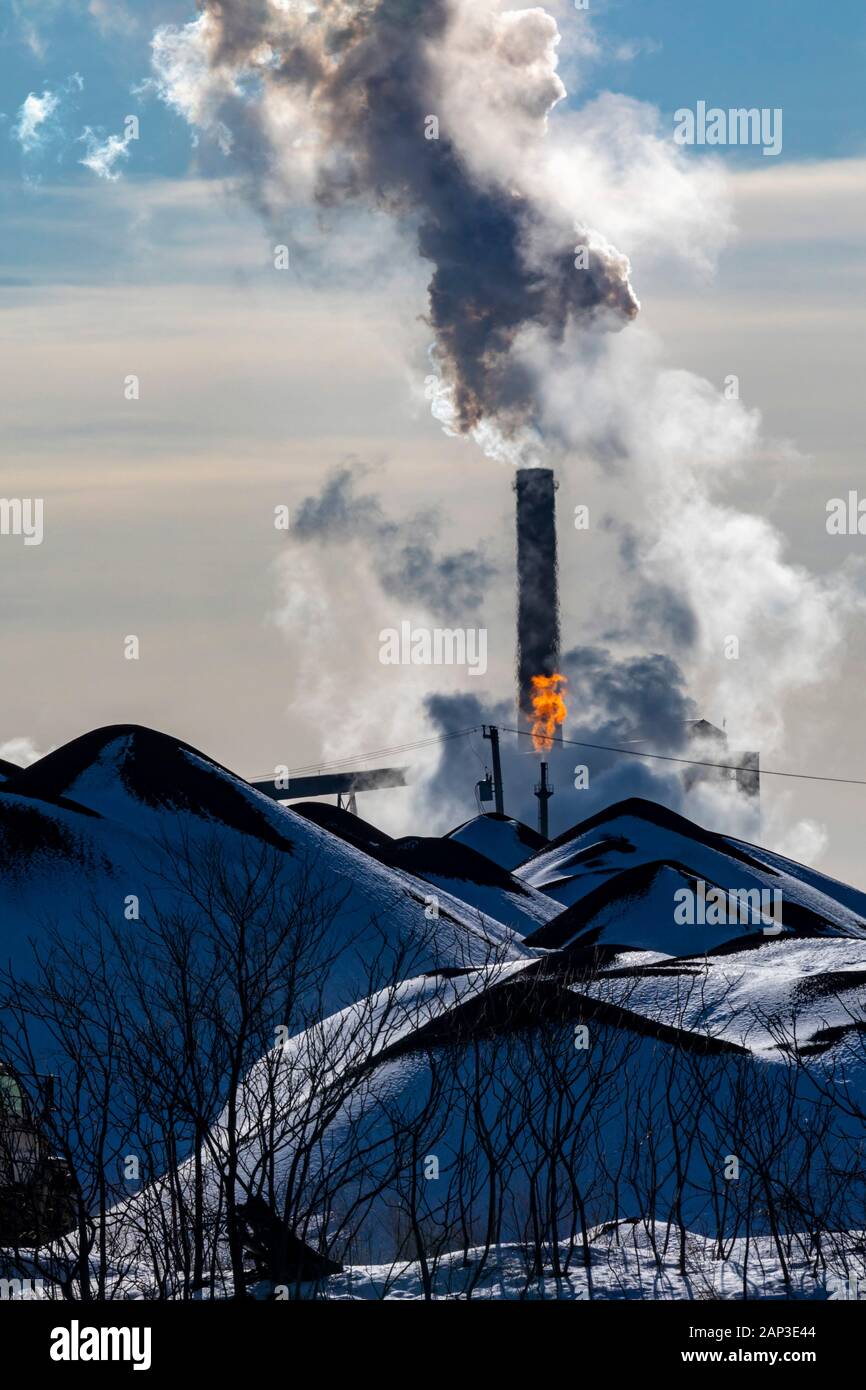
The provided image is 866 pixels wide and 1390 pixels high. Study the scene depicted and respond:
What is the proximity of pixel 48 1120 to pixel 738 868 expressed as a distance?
5458 centimetres

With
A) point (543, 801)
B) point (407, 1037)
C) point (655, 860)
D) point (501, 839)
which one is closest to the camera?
point (407, 1037)

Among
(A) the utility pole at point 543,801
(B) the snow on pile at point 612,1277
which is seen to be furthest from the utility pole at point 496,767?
(B) the snow on pile at point 612,1277

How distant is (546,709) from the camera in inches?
4114

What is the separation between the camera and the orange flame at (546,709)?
103 m

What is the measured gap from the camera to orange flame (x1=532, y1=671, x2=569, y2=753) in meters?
103

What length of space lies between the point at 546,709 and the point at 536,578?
885cm

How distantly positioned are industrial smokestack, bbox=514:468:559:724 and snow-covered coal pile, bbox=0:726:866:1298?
24.2 metres

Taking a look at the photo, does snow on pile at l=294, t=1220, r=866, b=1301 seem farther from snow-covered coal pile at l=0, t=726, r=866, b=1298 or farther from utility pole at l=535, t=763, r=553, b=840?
utility pole at l=535, t=763, r=553, b=840

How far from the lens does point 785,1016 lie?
3425 cm

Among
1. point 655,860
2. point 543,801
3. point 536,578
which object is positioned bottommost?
point 655,860

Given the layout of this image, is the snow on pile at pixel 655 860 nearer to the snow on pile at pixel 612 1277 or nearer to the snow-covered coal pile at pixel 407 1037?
the snow-covered coal pile at pixel 407 1037

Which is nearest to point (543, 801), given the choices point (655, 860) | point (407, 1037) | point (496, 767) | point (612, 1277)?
point (496, 767)

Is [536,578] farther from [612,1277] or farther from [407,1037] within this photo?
[612,1277]

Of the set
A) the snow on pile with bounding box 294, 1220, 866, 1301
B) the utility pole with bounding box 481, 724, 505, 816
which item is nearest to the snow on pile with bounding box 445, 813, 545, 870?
the utility pole with bounding box 481, 724, 505, 816
